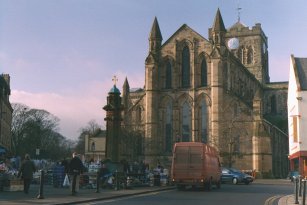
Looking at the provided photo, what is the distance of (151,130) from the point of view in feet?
202

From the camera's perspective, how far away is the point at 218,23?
61.5 metres

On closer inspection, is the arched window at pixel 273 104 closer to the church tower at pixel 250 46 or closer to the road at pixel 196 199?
the church tower at pixel 250 46

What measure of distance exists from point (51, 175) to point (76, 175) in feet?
34.3

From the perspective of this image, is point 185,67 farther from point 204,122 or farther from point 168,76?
point 204,122

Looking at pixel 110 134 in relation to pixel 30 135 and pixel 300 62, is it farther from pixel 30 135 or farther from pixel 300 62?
pixel 30 135

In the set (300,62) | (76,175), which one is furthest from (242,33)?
(76,175)

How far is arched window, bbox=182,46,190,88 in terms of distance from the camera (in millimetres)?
62938

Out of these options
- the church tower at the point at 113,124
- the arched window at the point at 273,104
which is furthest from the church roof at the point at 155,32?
the arched window at the point at 273,104

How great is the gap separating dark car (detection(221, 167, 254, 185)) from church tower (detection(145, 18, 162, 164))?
62.2ft

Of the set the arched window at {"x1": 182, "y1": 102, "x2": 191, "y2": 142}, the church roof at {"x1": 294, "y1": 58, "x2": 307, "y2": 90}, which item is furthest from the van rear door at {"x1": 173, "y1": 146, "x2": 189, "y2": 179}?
the arched window at {"x1": 182, "y1": 102, "x2": 191, "y2": 142}

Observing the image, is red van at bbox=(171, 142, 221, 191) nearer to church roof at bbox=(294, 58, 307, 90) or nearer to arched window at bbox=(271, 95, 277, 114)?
church roof at bbox=(294, 58, 307, 90)

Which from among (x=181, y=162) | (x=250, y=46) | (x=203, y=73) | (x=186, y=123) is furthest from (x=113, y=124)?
(x=250, y=46)

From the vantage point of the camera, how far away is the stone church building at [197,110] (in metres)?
57.6

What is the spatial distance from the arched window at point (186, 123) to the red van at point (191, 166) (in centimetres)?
3172
